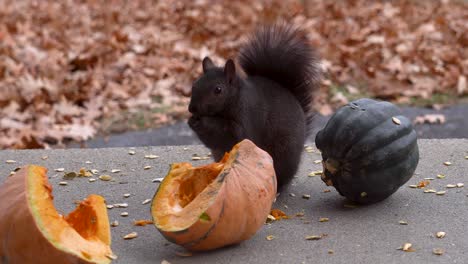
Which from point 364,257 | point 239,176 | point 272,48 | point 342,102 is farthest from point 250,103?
point 342,102

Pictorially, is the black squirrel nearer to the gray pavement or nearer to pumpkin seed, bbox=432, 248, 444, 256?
the gray pavement

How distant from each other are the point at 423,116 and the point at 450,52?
2.44 metres

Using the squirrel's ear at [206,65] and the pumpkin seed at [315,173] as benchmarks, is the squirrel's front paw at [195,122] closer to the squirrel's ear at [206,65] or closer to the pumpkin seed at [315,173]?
the squirrel's ear at [206,65]

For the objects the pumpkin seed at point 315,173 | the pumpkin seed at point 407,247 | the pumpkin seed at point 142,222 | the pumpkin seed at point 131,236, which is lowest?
the pumpkin seed at point 315,173

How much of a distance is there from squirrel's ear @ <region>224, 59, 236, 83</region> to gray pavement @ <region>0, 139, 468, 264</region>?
62 cm

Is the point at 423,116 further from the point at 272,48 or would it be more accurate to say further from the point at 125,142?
the point at 272,48

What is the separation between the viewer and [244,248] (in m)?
2.78

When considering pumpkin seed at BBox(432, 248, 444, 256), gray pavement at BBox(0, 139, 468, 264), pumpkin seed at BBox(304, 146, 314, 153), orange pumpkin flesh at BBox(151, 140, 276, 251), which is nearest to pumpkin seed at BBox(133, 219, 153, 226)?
gray pavement at BBox(0, 139, 468, 264)

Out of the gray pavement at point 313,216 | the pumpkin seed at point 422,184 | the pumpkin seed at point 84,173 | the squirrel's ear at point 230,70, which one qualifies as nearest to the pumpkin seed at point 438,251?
the gray pavement at point 313,216

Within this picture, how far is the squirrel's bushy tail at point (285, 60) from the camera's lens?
358cm

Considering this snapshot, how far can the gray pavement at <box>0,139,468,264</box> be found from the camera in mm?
2693

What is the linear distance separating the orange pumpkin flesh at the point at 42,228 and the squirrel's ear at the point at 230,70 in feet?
3.15

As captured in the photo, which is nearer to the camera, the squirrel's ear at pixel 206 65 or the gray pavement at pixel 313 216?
the gray pavement at pixel 313 216

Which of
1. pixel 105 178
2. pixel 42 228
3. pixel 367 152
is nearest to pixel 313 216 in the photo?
pixel 367 152
